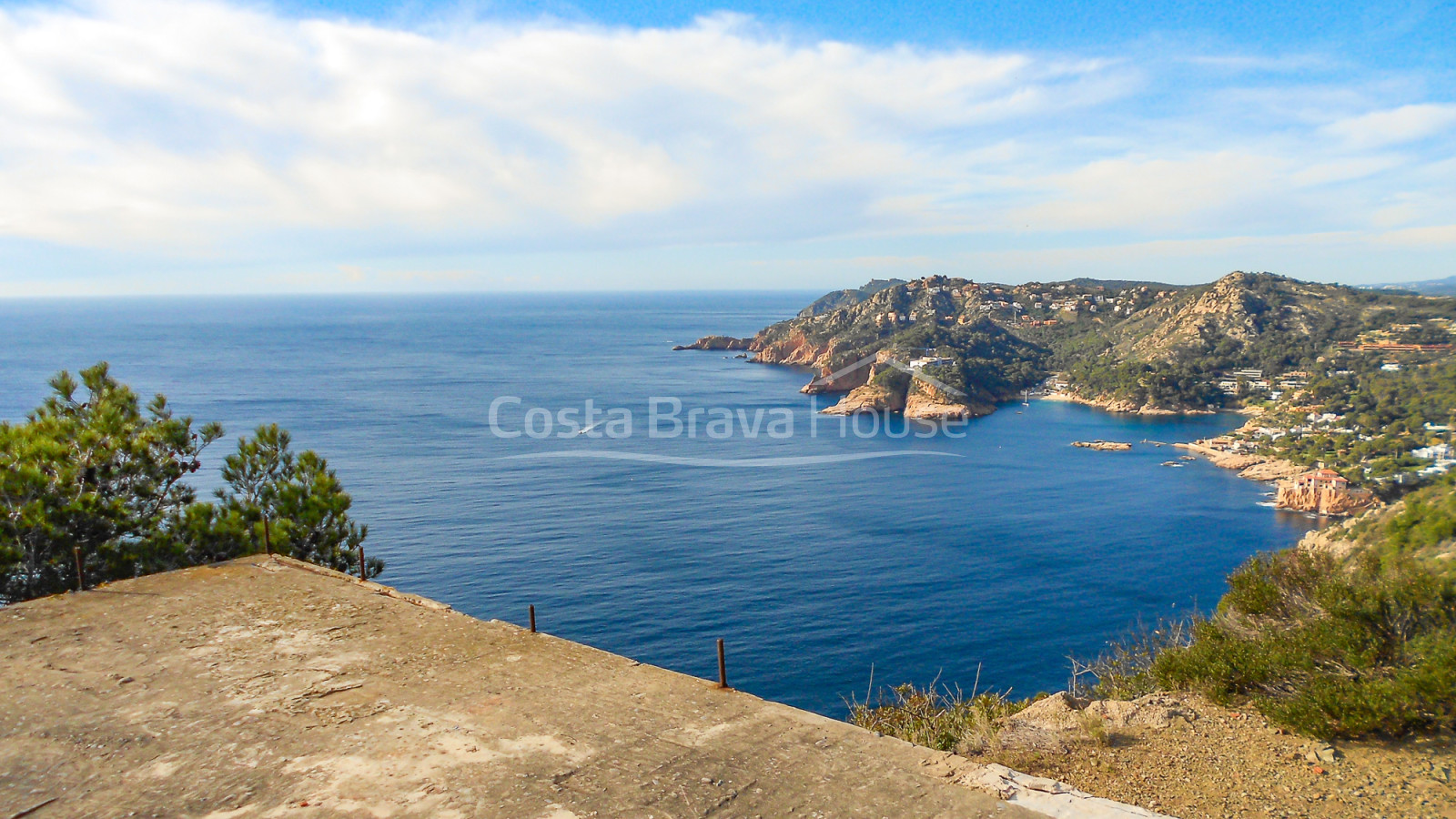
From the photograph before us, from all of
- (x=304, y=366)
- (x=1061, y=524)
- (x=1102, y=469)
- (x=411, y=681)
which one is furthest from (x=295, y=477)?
(x=304, y=366)

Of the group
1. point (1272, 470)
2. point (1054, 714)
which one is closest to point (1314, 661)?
point (1054, 714)

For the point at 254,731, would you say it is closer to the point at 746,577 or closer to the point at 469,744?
the point at 469,744

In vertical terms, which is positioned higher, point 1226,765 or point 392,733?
point 392,733

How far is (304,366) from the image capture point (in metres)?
104

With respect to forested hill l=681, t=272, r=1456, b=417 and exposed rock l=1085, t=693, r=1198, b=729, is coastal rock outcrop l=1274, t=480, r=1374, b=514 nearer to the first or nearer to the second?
forested hill l=681, t=272, r=1456, b=417

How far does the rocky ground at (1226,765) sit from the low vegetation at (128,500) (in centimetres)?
1120

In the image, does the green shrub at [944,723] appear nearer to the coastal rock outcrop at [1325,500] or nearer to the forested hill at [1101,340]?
the coastal rock outcrop at [1325,500]

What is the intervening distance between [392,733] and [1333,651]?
8798 millimetres

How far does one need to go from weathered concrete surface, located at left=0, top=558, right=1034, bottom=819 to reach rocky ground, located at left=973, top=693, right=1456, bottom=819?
4.40 feet

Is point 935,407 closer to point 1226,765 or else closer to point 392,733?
point 1226,765

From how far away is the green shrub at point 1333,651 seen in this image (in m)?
6.84

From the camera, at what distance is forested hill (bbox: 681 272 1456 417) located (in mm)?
91875

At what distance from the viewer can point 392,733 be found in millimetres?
6762

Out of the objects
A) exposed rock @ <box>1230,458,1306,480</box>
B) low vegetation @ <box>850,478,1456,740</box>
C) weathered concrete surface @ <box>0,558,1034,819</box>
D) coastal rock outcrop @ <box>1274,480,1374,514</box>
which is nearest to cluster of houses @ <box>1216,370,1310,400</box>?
exposed rock @ <box>1230,458,1306,480</box>
